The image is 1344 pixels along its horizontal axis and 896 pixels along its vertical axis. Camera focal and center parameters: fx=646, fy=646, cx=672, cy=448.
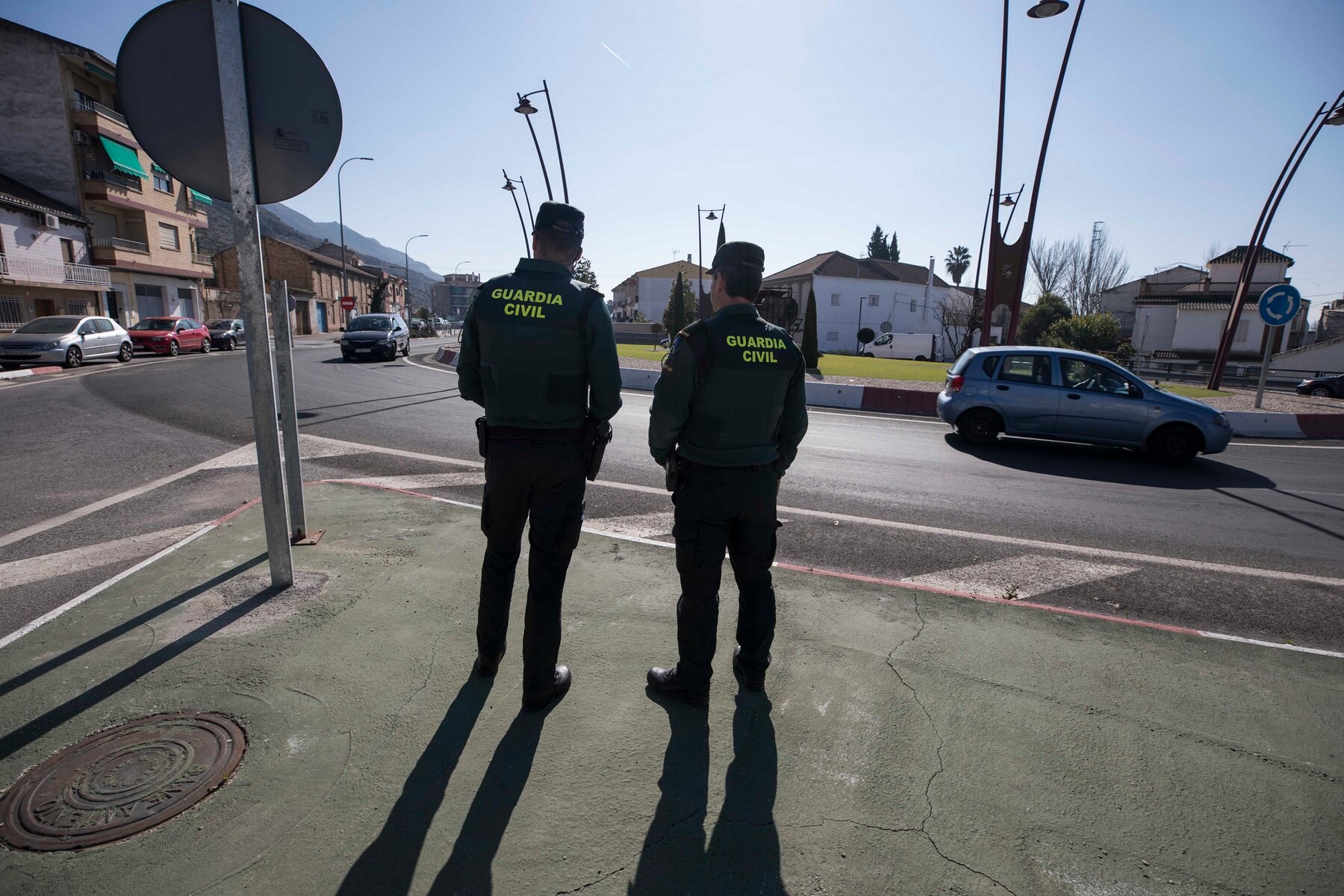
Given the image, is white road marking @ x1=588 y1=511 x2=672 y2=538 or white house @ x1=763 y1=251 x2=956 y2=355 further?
white house @ x1=763 y1=251 x2=956 y2=355

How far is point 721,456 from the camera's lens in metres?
2.66

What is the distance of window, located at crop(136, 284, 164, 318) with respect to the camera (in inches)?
1422

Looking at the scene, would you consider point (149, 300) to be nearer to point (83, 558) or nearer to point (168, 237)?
point (168, 237)

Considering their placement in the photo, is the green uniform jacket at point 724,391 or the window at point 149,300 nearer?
the green uniform jacket at point 724,391

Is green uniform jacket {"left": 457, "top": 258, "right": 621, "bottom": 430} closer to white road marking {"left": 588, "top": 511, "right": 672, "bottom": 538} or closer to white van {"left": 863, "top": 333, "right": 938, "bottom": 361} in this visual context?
white road marking {"left": 588, "top": 511, "right": 672, "bottom": 538}

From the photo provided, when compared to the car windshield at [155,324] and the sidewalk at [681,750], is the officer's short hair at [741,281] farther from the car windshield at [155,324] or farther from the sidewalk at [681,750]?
the car windshield at [155,324]

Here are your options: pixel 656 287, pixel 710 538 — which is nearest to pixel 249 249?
pixel 710 538

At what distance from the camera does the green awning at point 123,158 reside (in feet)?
107

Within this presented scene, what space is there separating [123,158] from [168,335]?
17696mm

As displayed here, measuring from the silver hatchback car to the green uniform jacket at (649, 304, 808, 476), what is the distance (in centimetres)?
821

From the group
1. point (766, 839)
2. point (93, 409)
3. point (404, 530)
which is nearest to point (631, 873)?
point (766, 839)

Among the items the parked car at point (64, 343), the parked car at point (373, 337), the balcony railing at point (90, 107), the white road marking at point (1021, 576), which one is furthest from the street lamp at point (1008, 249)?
the balcony railing at point (90, 107)

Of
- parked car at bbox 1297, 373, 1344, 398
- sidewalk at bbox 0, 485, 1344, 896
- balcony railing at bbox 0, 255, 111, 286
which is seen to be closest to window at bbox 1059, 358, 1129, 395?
sidewalk at bbox 0, 485, 1344, 896

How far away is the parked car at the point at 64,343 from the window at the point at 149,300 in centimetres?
1954
